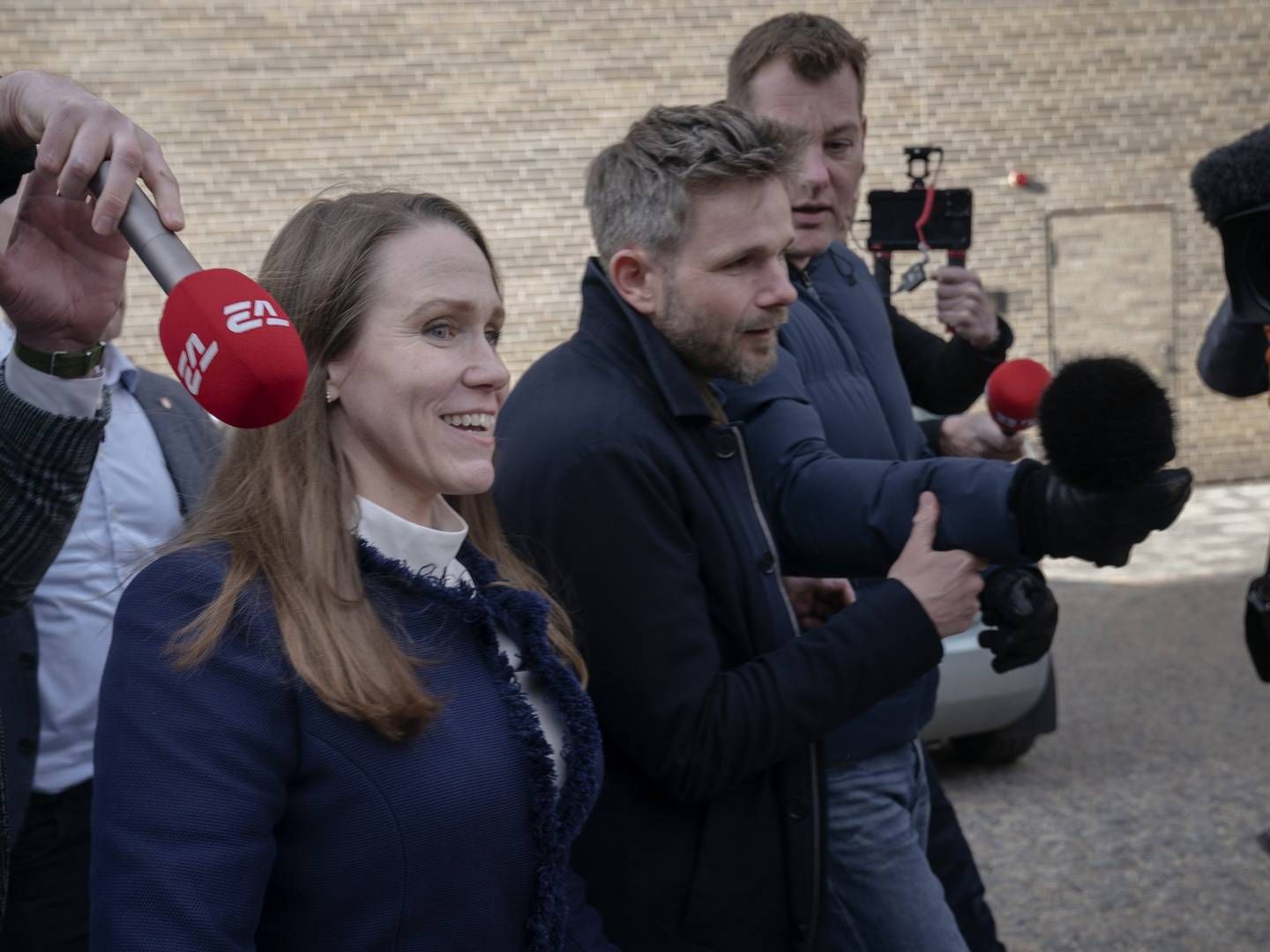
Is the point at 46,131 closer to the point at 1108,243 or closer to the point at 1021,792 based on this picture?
the point at 1021,792

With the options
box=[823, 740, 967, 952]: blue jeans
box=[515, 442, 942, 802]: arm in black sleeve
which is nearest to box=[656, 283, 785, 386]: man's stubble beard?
box=[515, 442, 942, 802]: arm in black sleeve

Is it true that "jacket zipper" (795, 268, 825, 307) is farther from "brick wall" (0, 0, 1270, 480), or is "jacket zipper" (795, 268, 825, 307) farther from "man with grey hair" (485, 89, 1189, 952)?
"brick wall" (0, 0, 1270, 480)

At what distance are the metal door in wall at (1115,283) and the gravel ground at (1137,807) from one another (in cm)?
585

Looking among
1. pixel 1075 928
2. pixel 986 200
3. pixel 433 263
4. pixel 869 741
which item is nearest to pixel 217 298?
pixel 433 263

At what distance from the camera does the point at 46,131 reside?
1.46m

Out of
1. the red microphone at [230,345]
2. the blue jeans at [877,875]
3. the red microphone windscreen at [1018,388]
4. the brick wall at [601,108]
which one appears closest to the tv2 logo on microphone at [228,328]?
the red microphone at [230,345]

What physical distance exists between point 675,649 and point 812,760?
1.09 ft

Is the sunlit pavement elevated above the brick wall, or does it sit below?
below

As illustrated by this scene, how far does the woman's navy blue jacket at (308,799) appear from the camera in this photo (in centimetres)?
155

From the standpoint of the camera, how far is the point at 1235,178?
2367mm

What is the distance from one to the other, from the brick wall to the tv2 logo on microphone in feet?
38.0

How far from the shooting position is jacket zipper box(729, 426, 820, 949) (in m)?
2.30

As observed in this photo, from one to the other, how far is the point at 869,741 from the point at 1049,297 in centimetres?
1213

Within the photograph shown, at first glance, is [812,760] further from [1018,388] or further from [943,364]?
[943,364]
